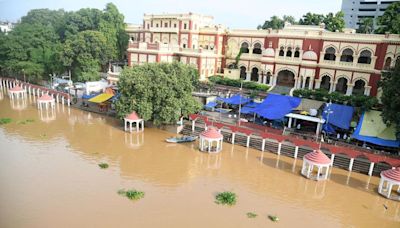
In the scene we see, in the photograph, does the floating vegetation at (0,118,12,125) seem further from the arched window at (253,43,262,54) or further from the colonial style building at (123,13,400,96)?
the arched window at (253,43,262,54)

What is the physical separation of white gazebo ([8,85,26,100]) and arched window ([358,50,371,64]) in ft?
112

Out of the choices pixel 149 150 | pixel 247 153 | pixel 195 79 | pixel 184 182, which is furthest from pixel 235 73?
pixel 184 182

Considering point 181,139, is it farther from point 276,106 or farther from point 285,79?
point 285,79

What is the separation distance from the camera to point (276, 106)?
23.5 metres

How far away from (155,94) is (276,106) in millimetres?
9444

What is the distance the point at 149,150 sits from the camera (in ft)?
64.8

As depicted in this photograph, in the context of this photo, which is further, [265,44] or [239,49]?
[239,49]

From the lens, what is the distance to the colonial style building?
2488 cm

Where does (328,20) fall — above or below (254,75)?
above

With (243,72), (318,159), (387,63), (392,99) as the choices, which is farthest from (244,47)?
(318,159)

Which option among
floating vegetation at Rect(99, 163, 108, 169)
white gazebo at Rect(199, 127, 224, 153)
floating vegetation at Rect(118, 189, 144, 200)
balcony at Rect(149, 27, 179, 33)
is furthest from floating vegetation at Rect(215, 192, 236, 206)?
balcony at Rect(149, 27, 179, 33)

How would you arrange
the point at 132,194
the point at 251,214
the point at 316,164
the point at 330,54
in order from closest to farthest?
the point at 251,214, the point at 132,194, the point at 316,164, the point at 330,54

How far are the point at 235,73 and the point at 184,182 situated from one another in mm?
17957

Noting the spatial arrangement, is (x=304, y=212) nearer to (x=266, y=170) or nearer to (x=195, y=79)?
(x=266, y=170)
